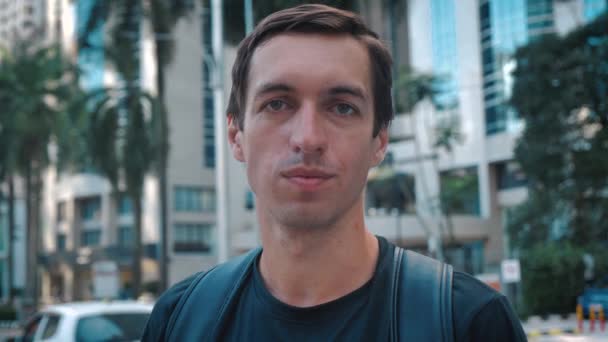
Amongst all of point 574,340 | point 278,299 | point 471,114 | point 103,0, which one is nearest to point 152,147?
point 103,0

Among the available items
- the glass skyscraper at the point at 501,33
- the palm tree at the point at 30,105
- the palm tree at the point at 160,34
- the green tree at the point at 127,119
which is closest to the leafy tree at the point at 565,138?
the palm tree at the point at 160,34

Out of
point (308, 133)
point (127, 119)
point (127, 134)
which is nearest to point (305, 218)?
point (308, 133)

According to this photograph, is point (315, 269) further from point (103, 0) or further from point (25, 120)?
point (25, 120)

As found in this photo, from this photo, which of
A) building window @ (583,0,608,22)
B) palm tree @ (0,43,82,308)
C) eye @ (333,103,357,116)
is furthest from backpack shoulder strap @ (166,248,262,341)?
building window @ (583,0,608,22)

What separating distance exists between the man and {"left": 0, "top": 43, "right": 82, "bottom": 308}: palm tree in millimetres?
31909

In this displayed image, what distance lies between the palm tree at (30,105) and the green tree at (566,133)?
20.6 metres

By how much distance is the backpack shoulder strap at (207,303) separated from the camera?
1.71 m

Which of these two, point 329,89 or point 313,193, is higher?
point 329,89

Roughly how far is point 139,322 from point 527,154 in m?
27.3

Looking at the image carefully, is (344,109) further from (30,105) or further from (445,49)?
(445,49)

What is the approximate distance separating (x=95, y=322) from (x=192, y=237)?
54981 millimetres

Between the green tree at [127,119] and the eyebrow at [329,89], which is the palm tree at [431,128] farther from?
the eyebrow at [329,89]

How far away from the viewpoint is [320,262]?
5.52ft

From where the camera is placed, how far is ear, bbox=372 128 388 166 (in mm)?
1767
